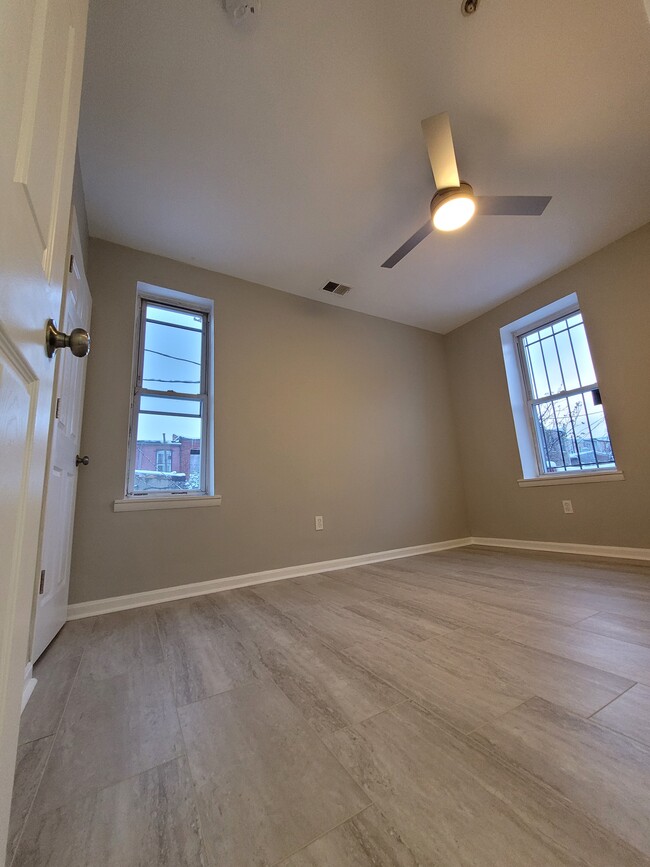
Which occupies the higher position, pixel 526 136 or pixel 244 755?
pixel 526 136

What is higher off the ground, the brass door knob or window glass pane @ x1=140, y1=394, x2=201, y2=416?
window glass pane @ x1=140, y1=394, x2=201, y2=416

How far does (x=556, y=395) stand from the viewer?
130 inches

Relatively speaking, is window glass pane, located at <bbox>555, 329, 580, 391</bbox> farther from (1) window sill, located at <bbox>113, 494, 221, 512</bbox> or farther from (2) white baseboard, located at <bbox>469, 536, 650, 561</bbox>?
(1) window sill, located at <bbox>113, 494, 221, 512</bbox>

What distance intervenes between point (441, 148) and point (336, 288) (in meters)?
1.62

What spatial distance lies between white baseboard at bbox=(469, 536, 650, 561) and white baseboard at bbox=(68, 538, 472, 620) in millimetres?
809

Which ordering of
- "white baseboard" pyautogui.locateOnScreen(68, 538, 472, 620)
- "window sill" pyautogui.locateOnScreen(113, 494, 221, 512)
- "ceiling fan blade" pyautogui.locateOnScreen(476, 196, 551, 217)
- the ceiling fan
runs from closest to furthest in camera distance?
the ceiling fan, "ceiling fan blade" pyautogui.locateOnScreen(476, 196, 551, 217), "white baseboard" pyautogui.locateOnScreen(68, 538, 472, 620), "window sill" pyautogui.locateOnScreen(113, 494, 221, 512)

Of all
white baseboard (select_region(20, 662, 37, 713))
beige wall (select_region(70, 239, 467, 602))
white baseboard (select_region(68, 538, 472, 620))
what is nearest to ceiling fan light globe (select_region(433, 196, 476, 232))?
beige wall (select_region(70, 239, 467, 602))

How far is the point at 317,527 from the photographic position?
2.85 meters

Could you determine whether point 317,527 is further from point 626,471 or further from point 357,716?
point 626,471

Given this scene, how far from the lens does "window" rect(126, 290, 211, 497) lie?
2.39m

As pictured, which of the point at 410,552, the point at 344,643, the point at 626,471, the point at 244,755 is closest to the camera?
the point at 244,755

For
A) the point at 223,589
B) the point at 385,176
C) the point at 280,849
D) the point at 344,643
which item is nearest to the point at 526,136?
the point at 385,176

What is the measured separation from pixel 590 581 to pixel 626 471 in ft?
3.85

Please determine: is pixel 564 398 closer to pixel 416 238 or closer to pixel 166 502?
pixel 416 238
